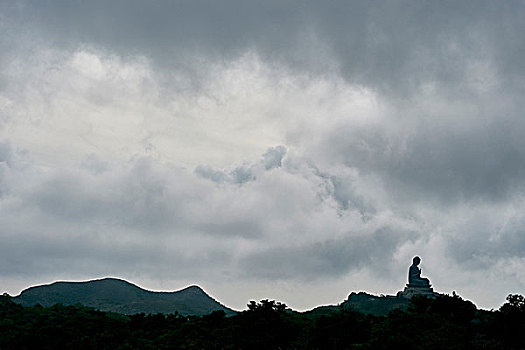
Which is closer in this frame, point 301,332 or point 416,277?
point 301,332

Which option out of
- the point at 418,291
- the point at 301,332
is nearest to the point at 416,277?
the point at 418,291

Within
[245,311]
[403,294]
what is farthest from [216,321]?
[403,294]

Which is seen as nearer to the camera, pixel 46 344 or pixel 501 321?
pixel 501 321

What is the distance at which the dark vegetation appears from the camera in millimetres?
73438

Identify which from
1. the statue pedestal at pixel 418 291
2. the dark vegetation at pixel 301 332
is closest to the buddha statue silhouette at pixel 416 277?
the statue pedestal at pixel 418 291

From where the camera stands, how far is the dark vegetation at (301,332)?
73438 mm

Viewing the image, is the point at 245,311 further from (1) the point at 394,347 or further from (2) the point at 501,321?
(2) the point at 501,321

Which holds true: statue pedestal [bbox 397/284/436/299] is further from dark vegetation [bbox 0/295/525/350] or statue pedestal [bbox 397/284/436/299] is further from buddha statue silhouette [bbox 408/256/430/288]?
dark vegetation [bbox 0/295/525/350]

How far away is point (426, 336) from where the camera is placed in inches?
2963

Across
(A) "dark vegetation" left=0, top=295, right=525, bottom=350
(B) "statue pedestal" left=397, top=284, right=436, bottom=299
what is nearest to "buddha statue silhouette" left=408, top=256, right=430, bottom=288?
(B) "statue pedestal" left=397, top=284, right=436, bottom=299

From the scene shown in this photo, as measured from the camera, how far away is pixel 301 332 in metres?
90.8

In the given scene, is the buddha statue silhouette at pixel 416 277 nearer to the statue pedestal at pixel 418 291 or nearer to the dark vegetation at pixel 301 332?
the statue pedestal at pixel 418 291

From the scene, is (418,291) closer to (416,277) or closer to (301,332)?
(416,277)

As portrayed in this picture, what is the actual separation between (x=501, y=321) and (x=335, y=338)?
21.1 metres
